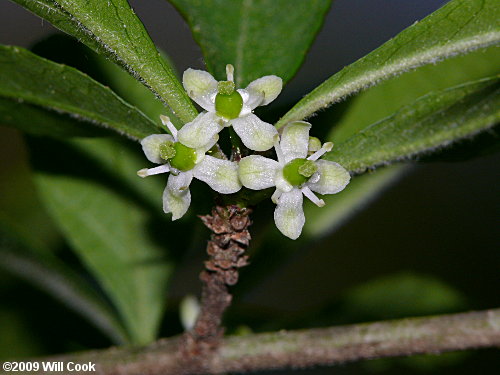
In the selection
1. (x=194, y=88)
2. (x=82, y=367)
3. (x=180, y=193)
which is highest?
(x=194, y=88)

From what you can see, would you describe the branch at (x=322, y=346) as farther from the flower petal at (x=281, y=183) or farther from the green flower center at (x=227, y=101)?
the green flower center at (x=227, y=101)

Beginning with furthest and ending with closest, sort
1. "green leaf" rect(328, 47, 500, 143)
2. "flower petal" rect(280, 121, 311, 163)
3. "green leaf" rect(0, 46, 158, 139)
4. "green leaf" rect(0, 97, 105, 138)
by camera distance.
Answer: "green leaf" rect(328, 47, 500, 143)
"green leaf" rect(0, 97, 105, 138)
"flower petal" rect(280, 121, 311, 163)
"green leaf" rect(0, 46, 158, 139)

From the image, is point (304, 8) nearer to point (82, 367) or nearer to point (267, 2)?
point (267, 2)

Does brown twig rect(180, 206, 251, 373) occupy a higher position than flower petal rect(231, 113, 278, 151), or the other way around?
flower petal rect(231, 113, 278, 151)

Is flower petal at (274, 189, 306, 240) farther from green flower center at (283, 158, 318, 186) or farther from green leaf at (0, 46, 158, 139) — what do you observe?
green leaf at (0, 46, 158, 139)

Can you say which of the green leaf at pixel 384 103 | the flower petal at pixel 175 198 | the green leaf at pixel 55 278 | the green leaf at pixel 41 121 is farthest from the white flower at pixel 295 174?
the green leaf at pixel 55 278

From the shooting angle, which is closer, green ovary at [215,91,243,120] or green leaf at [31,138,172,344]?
green ovary at [215,91,243,120]

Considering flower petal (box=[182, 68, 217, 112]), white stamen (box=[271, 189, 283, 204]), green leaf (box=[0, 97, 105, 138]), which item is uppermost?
green leaf (box=[0, 97, 105, 138])

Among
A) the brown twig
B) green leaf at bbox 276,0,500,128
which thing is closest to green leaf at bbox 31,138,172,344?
the brown twig

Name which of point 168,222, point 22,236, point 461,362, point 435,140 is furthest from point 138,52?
point 461,362
